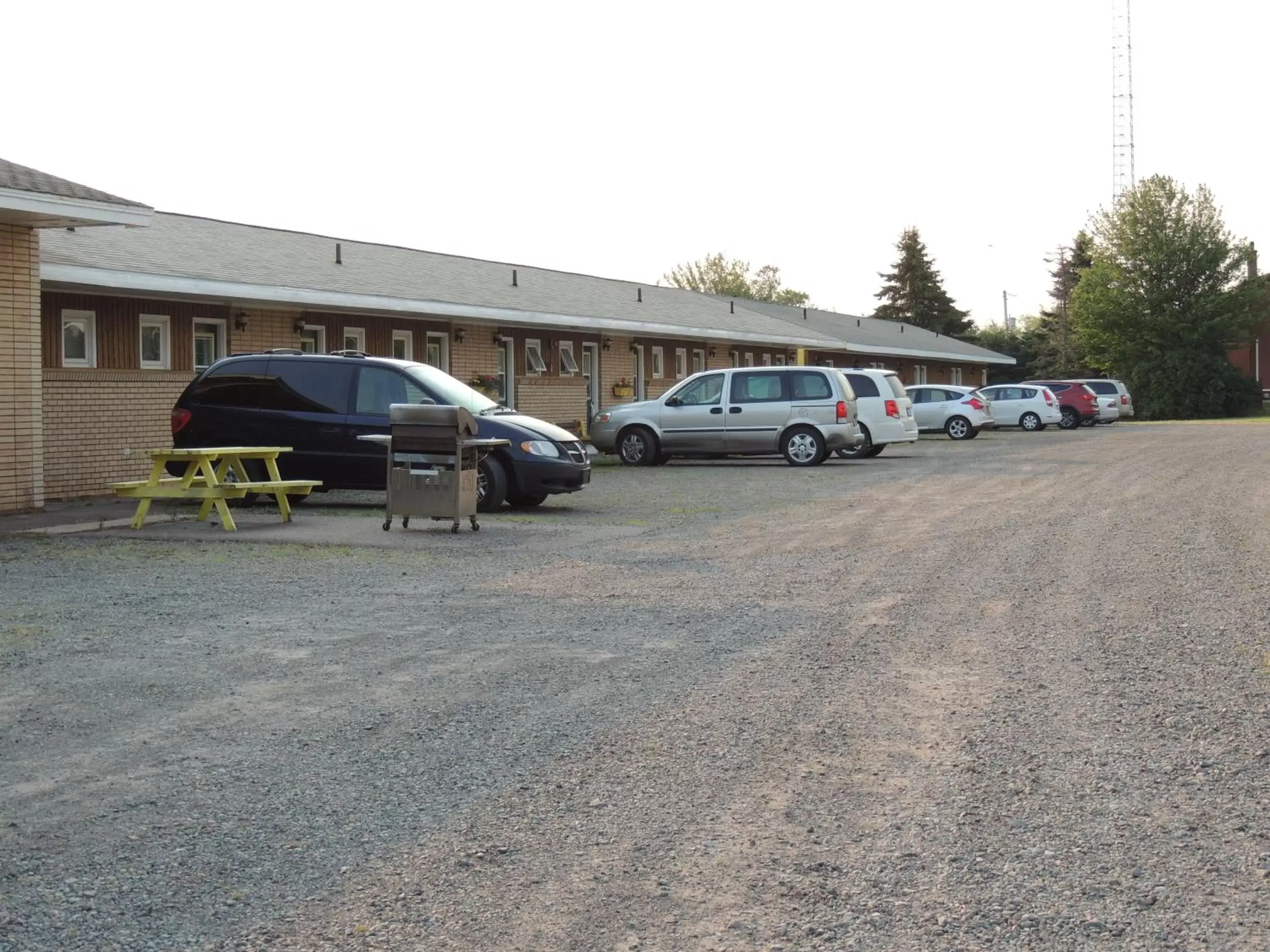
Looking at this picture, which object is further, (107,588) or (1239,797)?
(107,588)

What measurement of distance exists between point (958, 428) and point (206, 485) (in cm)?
2759

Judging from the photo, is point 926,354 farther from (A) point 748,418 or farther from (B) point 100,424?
(B) point 100,424

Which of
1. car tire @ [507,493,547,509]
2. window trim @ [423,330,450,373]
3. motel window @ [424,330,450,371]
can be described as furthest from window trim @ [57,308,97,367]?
motel window @ [424,330,450,371]

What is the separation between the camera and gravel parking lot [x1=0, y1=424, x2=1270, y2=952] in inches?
161

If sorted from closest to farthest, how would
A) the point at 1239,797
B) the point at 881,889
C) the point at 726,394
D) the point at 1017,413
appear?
the point at 881,889, the point at 1239,797, the point at 726,394, the point at 1017,413

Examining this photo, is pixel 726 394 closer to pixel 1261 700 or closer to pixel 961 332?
pixel 1261 700

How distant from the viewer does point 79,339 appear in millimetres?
20375

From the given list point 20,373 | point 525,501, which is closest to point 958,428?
point 525,501

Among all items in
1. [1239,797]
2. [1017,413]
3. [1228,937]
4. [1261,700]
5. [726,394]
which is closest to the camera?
[1228,937]

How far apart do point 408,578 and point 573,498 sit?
787cm

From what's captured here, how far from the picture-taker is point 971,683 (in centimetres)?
702

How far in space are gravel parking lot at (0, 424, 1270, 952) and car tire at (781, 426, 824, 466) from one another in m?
13.6

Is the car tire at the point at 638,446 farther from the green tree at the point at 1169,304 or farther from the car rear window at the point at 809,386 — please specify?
the green tree at the point at 1169,304

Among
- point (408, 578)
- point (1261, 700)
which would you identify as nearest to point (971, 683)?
point (1261, 700)
